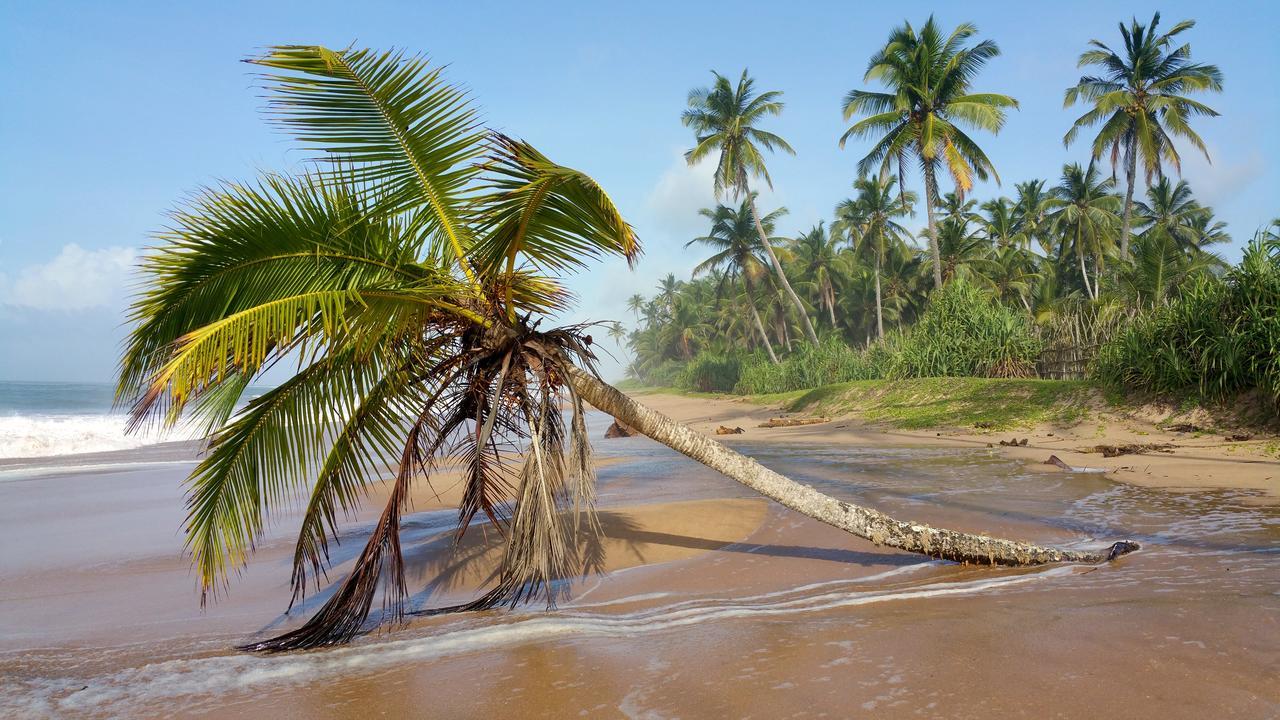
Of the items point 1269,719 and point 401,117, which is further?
point 401,117

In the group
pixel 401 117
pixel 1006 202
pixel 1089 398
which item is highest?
pixel 1006 202

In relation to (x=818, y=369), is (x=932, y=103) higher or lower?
higher

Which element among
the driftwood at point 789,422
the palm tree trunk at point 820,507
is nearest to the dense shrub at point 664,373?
the driftwood at point 789,422

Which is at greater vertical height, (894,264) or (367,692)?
(894,264)

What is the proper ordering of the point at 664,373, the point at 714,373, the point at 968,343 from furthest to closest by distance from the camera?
the point at 664,373, the point at 714,373, the point at 968,343

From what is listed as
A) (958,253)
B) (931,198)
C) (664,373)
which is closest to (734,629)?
(931,198)

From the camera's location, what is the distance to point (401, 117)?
427 centimetres

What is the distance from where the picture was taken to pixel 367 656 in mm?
3881

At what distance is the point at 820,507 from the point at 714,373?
45121 millimetres

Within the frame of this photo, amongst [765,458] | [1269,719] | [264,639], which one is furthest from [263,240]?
[765,458]

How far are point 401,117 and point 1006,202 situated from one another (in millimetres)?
50899

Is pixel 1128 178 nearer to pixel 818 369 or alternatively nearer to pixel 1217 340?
pixel 818 369

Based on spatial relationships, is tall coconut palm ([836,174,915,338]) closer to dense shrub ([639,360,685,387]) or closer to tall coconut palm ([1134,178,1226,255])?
tall coconut palm ([1134,178,1226,255])

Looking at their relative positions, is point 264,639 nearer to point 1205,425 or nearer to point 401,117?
point 401,117
